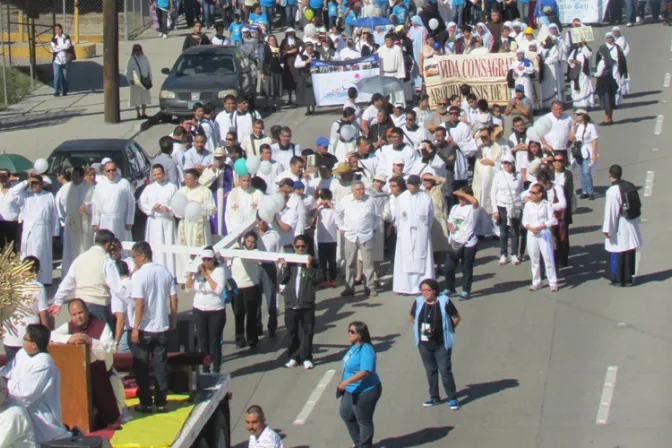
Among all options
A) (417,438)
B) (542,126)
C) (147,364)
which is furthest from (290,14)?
(147,364)

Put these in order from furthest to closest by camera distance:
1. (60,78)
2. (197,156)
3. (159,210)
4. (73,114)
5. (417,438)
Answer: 1. (60,78)
2. (73,114)
3. (197,156)
4. (159,210)
5. (417,438)

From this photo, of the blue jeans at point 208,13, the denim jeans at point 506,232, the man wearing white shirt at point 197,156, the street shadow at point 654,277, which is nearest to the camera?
the street shadow at point 654,277

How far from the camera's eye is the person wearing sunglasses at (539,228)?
651 inches

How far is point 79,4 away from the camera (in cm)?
3831

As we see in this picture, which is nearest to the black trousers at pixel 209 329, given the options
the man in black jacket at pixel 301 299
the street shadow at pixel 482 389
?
the man in black jacket at pixel 301 299

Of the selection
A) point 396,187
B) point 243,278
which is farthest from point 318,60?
point 243,278

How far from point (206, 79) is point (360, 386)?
15.7 m

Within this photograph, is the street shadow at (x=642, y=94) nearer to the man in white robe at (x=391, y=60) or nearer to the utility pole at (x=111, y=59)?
the man in white robe at (x=391, y=60)

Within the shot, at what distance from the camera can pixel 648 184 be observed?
21.6 meters

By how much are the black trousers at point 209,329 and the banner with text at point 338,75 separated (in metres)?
13.5

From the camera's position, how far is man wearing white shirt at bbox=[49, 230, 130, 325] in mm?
13336

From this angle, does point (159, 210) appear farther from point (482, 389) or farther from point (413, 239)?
point (482, 389)

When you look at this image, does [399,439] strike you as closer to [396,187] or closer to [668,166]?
[396,187]

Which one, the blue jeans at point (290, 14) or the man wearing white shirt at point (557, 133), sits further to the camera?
the blue jeans at point (290, 14)
